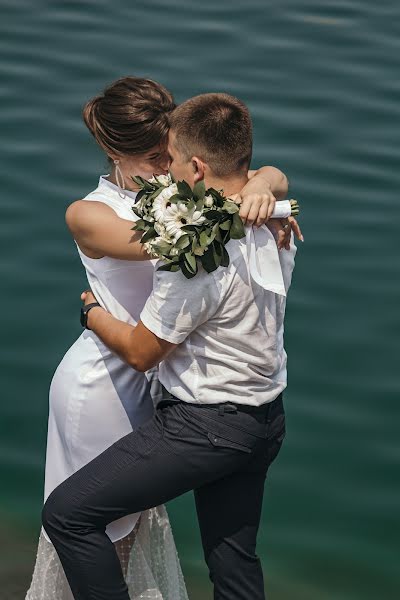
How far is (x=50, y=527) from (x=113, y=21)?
21.1 feet

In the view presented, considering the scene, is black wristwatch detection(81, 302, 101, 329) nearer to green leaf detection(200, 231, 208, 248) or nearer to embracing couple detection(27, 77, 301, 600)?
embracing couple detection(27, 77, 301, 600)

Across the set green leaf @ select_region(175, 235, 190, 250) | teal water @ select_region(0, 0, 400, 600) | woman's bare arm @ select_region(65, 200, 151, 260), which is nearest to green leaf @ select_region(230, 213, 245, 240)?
green leaf @ select_region(175, 235, 190, 250)

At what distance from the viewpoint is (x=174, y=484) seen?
3.21 m

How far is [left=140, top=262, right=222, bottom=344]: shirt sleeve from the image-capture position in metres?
3.03

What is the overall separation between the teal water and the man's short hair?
211 centimetres

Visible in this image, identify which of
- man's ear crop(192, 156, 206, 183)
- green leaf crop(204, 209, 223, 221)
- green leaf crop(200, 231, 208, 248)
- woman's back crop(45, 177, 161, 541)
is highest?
man's ear crop(192, 156, 206, 183)

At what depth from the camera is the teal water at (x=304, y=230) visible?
4.89 metres

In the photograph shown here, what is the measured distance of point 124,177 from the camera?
11.1 feet

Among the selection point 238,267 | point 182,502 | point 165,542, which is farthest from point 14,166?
point 238,267

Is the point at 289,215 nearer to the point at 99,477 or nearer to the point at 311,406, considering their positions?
the point at 99,477

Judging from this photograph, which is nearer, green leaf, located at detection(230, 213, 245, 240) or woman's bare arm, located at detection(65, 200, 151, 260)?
green leaf, located at detection(230, 213, 245, 240)

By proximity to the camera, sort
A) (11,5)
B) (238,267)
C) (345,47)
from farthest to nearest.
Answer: (11,5)
(345,47)
(238,267)

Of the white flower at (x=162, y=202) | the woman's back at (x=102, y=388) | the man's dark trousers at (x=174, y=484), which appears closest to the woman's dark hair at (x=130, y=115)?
the woman's back at (x=102, y=388)

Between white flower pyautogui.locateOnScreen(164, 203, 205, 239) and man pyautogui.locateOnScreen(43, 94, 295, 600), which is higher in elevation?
white flower pyautogui.locateOnScreen(164, 203, 205, 239)
